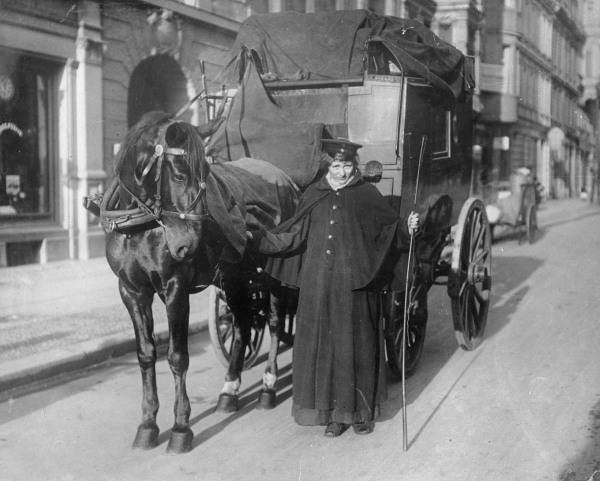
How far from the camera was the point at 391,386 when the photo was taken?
19.2ft

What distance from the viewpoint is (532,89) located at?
39.2 m

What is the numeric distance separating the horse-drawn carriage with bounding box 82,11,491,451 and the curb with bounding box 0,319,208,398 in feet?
3.46

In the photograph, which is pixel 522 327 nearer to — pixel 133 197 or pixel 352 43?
pixel 352 43

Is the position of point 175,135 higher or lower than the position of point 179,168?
higher

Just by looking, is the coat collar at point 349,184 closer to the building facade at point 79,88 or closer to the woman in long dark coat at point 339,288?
the woman in long dark coat at point 339,288

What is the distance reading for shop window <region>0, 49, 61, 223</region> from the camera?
1115 cm

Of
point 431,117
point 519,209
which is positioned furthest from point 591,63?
point 431,117

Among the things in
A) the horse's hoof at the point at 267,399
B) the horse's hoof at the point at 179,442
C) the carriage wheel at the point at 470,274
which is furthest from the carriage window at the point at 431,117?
the horse's hoof at the point at 179,442

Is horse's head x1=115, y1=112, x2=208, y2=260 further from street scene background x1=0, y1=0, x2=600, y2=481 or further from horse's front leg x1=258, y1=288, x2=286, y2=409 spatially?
horse's front leg x1=258, y1=288, x2=286, y2=409

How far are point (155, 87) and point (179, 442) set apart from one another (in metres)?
11.2

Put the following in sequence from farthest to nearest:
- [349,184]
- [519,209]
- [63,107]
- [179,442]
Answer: [519,209], [63,107], [349,184], [179,442]

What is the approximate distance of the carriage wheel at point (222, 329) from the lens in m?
6.12

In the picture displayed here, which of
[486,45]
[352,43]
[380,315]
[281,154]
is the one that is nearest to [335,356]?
[380,315]

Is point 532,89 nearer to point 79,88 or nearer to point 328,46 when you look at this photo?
point 79,88
